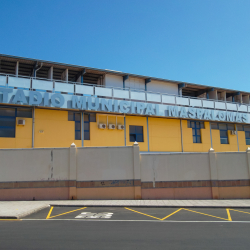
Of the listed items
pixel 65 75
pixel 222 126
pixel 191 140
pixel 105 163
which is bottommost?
pixel 105 163

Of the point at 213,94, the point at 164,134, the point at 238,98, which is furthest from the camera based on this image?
the point at 238,98

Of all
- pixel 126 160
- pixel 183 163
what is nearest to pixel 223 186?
pixel 183 163

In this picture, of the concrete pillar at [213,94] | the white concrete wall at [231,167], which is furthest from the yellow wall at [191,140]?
the white concrete wall at [231,167]

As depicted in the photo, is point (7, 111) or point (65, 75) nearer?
point (7, 111)

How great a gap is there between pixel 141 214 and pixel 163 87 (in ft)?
54.8

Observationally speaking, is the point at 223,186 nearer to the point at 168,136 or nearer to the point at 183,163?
the point at 183,163

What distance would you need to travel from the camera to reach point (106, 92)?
21.7 meters

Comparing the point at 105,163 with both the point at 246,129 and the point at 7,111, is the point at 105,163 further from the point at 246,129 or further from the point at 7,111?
the point at 246,129

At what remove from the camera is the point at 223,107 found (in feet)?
86.9

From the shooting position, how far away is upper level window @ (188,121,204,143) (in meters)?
24.8

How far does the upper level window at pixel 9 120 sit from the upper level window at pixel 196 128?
14.3m

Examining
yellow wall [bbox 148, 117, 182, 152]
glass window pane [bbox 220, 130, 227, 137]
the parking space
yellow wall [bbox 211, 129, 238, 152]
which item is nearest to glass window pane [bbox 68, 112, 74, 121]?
yellow wall [bbox 148, 117, 182, 152]
